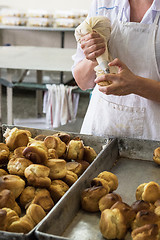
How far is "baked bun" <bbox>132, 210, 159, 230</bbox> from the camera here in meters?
0.77

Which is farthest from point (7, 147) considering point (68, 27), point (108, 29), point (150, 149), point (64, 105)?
point (68, 27)

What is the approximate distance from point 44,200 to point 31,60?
3028 mm

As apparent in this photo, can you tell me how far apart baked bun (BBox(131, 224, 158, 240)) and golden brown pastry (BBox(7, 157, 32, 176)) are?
0.38 meters

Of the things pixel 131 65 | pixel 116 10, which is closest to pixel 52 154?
pixel 131 65

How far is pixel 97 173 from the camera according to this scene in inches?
43.5

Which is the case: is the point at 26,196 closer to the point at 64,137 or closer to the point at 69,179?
the point at 69,179

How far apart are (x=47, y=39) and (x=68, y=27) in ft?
2.41

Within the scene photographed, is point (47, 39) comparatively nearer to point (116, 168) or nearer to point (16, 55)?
point (16, 55)

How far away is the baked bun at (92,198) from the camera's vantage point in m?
0.91

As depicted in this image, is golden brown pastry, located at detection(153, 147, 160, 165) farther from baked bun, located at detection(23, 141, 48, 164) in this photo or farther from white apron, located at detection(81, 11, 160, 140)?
baked bun, located at detection(23, 141, 48, 164)

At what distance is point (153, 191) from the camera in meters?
0.93

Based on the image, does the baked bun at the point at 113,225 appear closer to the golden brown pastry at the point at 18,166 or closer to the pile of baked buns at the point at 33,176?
the pile of baked buns at the point at 33,176

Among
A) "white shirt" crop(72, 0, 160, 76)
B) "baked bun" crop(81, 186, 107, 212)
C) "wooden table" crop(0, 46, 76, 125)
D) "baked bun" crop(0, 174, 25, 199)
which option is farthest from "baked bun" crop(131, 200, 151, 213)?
"wooden table" crop(0, 46, 76, 125)

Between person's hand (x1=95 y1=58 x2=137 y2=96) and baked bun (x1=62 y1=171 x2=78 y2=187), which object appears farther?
person's hand (x1=95 y1=58 x2=137 y2=96)
